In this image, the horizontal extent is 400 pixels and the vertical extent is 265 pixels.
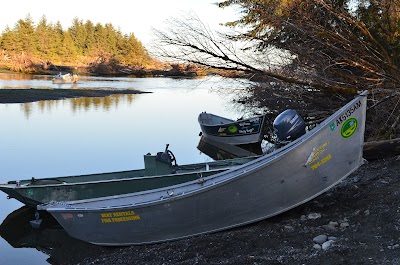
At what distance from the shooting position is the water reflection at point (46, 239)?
6.86m

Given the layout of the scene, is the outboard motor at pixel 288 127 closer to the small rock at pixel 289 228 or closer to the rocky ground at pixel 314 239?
the rocky ground at pixel 314 239

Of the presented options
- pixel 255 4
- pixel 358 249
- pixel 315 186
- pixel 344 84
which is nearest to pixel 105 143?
pixel 255 4

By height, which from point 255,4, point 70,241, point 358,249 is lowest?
point 70,241

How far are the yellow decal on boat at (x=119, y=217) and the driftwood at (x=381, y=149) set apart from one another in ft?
16.4

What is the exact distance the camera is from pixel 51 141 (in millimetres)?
18172

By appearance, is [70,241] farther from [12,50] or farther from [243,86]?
[12,50]

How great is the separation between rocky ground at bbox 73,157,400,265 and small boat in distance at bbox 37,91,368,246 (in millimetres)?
205

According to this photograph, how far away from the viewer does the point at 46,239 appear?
779cm

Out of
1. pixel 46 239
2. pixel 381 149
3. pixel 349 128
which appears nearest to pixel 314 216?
pixel 349 128

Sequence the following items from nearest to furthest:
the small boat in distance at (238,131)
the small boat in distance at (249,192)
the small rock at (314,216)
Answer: the small boat in distance at (249,192)
the small rock at (314,216)
the small boat in distance at (238,131)

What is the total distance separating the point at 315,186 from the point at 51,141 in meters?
14.5

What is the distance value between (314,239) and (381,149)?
14.5 feet

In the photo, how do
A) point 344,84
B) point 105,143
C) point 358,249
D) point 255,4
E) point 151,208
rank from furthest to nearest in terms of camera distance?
1. point 105,143
2. point 255,4
3. point 344,84
4. point 151,208
5. point 358,249

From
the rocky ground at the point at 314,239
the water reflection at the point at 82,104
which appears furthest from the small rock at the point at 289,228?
the water reflection at the point at 82,104
